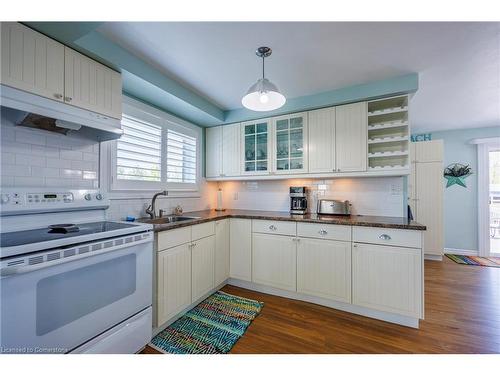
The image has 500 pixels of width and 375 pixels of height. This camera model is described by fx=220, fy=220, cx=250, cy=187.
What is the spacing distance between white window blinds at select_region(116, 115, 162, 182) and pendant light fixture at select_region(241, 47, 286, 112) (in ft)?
4.17

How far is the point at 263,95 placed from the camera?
1.61m

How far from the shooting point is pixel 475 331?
187cm

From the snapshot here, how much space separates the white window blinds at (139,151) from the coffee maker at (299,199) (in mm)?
1639

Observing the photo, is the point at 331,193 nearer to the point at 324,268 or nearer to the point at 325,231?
the point at 325,231

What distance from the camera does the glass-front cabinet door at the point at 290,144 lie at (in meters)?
2.71

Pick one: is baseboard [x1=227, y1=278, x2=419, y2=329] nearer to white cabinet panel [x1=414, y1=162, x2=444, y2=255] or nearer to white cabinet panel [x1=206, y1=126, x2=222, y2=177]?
white cabinet panel [x1=206, y1=126, x2=222, y2=177]

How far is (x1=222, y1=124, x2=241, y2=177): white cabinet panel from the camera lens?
3.09 metres

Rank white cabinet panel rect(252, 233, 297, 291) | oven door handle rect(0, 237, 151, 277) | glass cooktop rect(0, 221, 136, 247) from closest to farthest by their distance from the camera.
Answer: oven door handle rect(0, 237, 151, 277)
glass cooktop rect(0, 221, 136, 247)
white cabinet panel rect(252, 233, 297, 291)

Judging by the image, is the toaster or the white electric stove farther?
the toaster

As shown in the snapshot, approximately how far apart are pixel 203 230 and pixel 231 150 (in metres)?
1.30

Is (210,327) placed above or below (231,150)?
below

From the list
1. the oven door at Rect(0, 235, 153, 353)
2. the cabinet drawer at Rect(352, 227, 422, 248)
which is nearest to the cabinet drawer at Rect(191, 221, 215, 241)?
the oven door at Rect(0, 235, 153, 353)

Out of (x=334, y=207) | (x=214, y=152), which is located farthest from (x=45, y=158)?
(x=334, y=207)

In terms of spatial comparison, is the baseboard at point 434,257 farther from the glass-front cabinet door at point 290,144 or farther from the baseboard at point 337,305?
the glass-front cabinet door at point 290,144
